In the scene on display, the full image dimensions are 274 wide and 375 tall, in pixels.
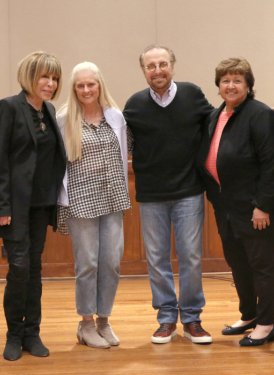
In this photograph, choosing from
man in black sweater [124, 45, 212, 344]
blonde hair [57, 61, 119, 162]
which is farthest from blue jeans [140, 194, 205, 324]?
blonde hair [57, 61, 119, 162]

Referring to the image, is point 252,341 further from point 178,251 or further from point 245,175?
point 245,175

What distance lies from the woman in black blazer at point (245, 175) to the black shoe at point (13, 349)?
1087 millimetres

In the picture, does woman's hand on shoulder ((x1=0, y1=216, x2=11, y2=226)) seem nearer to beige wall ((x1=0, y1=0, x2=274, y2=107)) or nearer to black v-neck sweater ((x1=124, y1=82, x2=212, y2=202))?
black v-neck sweater ((x1=124, y1=82, x2=212, y2=202))

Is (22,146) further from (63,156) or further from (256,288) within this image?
(256,288)

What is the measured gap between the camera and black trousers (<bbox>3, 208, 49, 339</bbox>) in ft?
10.1

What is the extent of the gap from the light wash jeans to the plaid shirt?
0.18ft

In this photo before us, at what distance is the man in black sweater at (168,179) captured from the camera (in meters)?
3.33

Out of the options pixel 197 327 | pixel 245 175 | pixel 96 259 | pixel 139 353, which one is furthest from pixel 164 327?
pixel 245 175

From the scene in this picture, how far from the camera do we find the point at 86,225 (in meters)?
3.25

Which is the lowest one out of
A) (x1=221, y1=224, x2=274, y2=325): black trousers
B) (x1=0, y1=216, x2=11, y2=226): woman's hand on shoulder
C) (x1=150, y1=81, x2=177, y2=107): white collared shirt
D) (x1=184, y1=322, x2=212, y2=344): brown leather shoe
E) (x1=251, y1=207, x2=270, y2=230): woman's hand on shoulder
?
(x1=184, y1=322, x2=212, y2=344): brown leather shoe

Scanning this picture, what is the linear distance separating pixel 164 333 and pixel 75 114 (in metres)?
1.19

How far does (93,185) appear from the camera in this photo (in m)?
3.25

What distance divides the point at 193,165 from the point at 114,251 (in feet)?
1.92

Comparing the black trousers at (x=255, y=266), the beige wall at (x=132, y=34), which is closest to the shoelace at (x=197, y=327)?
the black trousers at (x=255, y=266)
